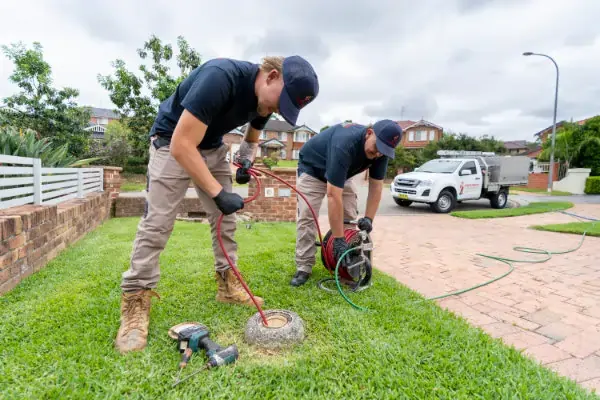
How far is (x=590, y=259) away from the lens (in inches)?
150

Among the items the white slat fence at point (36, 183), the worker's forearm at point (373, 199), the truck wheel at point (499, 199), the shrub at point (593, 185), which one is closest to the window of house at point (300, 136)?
the shrub at point (593, 185)

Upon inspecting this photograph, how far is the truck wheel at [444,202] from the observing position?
8.70 m

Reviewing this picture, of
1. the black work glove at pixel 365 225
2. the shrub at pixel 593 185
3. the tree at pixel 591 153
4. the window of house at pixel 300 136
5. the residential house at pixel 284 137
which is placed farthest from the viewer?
the window of house at pixel 300 136

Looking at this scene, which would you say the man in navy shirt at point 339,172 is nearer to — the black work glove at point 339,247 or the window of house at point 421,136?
the black work glove at point 339,247

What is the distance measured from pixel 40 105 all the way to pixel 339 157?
13.6 meters

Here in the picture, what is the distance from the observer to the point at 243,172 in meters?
2.23

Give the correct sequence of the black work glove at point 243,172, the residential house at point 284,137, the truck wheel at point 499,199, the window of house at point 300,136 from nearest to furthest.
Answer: the black work glove at point 243,172 → the truck wheel at point 499,199 → the residential house at point 284,137 → the window of house at point 300,136

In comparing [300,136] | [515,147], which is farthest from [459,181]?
[515,147]

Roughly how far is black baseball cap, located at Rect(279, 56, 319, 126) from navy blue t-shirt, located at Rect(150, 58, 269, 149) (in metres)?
0.21

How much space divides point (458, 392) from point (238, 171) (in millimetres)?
1673

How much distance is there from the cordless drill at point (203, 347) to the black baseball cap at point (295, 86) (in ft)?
3.81

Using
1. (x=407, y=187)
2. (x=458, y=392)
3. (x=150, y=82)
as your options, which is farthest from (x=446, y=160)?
(x=150, y=82)

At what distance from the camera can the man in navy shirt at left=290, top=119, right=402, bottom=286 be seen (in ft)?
7.92

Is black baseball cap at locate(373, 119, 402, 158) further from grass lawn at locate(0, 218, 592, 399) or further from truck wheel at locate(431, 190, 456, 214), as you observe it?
truck wheel at locate(431, 190, 456, 214)
